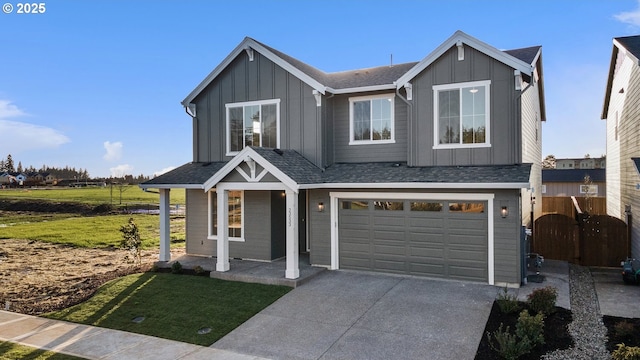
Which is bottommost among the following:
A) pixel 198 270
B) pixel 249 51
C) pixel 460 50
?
pixel 198 270

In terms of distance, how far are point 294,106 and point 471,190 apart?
240 inches

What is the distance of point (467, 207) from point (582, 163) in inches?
2016

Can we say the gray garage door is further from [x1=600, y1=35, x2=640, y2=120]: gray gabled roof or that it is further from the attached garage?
[x1=600, y1=35, x2=640, y2=120]: gray gabled roof

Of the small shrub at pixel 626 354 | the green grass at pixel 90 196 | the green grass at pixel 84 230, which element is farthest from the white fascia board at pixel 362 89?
the green grass at pixel 90 196

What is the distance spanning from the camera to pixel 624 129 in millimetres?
13695

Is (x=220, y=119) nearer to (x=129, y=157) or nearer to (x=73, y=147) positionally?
(x=129, y=157)

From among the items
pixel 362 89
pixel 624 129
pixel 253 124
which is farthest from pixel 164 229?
pixel 624 129

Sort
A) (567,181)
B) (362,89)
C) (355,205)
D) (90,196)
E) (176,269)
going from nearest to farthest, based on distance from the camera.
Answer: (355,205), (176,269), (362,89), (567,181), (90,196)

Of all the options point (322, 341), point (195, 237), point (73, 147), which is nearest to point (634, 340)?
point (322, 341)

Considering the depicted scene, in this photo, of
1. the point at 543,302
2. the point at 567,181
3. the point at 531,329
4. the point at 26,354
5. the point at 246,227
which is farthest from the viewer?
the point at 567,181

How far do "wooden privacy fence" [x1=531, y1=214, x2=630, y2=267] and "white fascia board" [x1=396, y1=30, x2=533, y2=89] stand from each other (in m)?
5.67

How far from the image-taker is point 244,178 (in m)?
10.9

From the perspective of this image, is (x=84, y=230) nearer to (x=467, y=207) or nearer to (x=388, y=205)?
(x=388, y=205)

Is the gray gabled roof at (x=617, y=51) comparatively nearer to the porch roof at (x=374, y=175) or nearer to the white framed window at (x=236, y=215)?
the porch roof at (x=374, y=175)
